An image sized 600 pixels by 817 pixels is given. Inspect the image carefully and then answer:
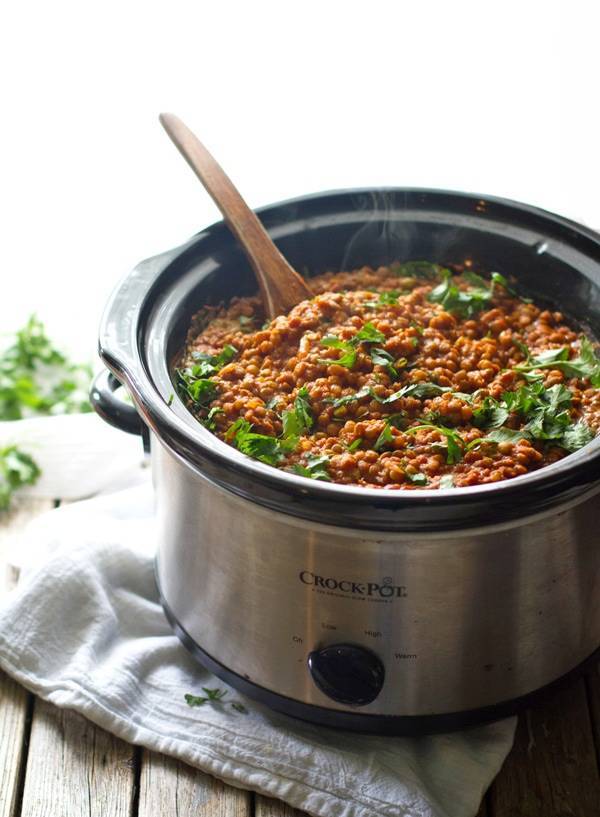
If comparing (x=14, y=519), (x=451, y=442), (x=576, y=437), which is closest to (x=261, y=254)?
(x=451, y=442)

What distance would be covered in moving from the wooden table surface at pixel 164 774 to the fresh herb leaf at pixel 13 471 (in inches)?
27.8

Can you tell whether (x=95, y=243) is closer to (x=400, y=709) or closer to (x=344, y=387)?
(x=344, y=387)

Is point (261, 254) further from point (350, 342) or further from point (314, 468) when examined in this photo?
point (314, 468)

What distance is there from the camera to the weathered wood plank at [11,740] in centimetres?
189

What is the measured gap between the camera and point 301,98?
2.87 m

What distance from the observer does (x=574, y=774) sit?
6.23ft

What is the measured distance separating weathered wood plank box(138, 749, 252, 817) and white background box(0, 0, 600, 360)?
168 centimetres

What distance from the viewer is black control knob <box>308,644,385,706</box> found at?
1757 millimetres

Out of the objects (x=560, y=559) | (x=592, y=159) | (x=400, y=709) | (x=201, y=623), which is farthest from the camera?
(x=592, y=159)

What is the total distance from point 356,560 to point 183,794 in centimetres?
60

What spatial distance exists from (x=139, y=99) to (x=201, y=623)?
1.62 metres

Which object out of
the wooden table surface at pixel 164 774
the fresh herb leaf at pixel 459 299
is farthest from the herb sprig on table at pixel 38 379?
the fresh herb leaf at pixel 459 299

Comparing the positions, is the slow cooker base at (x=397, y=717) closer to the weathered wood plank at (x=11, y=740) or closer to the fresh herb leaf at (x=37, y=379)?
the weathered wood plank at (x=11, y=740)

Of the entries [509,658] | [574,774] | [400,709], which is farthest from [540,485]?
[574,774]
